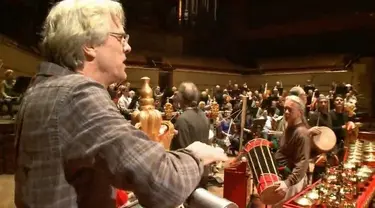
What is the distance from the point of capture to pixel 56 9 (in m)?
1.02

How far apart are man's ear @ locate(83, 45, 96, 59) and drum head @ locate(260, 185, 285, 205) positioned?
1.91m

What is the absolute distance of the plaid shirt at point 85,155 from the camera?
0.84 meters

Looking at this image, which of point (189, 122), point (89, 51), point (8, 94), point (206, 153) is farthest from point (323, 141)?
point (8, 94)

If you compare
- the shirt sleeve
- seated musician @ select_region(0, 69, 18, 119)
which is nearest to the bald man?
the shirt sleeve

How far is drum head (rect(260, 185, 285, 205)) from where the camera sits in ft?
8.58

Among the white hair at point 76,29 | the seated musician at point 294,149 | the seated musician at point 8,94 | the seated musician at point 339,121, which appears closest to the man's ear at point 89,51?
the white hair at point 76,29

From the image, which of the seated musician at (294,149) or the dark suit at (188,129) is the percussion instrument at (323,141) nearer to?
the seated musician at (294,149)

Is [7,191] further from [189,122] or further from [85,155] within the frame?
[85,155]

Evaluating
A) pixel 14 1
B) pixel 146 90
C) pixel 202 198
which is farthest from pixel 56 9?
pixel 14 1

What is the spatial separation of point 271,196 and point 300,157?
483mm

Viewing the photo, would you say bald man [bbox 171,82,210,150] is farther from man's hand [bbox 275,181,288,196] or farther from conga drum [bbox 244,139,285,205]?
man's hand [bbox 275,181,288,196]

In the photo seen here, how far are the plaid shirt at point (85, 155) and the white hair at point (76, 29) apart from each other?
0.16ft

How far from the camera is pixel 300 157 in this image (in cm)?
300

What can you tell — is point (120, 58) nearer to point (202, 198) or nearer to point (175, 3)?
point (202, 198)
